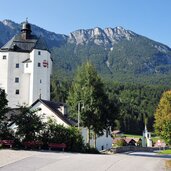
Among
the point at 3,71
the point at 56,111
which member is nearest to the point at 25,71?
the point at 3,71

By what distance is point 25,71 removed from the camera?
82.2 meters

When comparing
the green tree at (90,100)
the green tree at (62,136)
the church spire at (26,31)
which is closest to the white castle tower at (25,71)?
the church spire at (26,31)

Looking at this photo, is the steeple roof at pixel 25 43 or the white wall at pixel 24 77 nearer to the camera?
the white wall at pixel 24 77

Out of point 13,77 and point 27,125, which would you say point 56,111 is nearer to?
point 27,125

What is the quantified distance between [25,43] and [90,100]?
1473 inches

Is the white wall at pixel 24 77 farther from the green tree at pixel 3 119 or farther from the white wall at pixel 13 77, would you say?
the green tree at pixel 3 119

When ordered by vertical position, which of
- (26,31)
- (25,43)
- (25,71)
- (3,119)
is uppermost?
(26,31)

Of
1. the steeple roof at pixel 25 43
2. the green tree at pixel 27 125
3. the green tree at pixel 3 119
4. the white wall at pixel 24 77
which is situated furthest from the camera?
the steeple roof at pixel 25 43

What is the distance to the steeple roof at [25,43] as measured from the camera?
83375 millimetres

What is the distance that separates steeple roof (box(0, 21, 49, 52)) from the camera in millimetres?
83375

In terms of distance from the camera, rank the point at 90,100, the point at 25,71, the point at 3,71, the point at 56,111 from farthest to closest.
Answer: the point at 3,71 < the point at 25,71 < the point at 56,111 < the point at 90,100

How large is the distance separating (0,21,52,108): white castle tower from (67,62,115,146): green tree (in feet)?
83.1

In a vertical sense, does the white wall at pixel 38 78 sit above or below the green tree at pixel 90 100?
above

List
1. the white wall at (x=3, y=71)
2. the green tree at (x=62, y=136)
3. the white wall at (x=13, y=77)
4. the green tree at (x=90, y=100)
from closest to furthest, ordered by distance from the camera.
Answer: the green tree at (x=62, y=136)
the green tree at (x=90, y=100)
the white wall at (x=13, y=77)
the white wall at (x=3, y=71)
